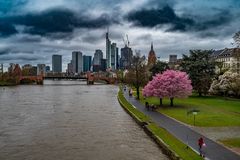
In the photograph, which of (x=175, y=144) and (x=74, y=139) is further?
(x=74, y=139)

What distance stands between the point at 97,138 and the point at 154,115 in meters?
16.2

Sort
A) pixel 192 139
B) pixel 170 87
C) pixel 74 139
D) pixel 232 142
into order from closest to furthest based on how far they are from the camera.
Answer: pixel 232 142 → pixel 192 139 → pixel 74 139 → pixel 170 87

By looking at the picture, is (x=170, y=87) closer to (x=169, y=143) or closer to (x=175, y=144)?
(x=169, y=143)

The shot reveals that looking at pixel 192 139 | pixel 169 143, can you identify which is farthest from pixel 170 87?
pixel 169 143

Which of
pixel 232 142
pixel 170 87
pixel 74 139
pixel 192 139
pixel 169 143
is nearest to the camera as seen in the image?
pixel 169 143

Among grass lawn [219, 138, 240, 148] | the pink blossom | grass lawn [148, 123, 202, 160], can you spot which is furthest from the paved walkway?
the pink blossom

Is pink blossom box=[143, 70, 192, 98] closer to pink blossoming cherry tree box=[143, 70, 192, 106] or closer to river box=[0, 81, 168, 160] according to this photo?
pink blossoming cherry tree box=[143, 70, 192, 106]

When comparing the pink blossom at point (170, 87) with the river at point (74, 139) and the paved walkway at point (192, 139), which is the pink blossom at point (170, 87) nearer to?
the river at point (74, 139)

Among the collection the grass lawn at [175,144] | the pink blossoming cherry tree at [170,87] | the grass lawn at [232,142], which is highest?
the pink blossoming cherry tree at [170,87]

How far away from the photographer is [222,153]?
2859 centimetres

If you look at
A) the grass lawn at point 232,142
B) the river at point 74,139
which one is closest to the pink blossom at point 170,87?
the river at point 74,139

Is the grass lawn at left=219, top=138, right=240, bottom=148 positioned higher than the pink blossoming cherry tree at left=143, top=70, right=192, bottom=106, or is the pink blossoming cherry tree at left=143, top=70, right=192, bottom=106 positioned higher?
the pink blossoming cherry tree at left=143, top=70, right=192, bottom=106

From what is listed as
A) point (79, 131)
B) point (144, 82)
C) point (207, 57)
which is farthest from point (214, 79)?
point (79, 131)

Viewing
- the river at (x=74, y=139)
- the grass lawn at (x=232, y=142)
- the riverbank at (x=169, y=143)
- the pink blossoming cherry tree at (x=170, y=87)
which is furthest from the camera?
the pink blossoming cherry tree at (x=170, y=87)
